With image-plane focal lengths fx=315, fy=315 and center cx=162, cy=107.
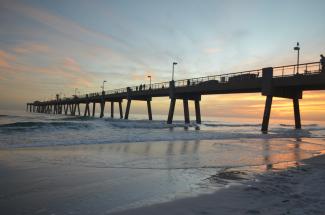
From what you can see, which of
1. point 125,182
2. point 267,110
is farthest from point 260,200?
point 267,110

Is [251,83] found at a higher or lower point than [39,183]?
higher

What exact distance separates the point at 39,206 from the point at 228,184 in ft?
14.1

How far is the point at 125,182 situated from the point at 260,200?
10.7ft

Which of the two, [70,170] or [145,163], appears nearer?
[70,170]

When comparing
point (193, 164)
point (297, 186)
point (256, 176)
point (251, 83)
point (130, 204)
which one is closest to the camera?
point (130, 204)

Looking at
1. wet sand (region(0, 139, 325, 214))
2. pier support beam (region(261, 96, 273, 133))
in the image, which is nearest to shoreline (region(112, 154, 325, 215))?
wet sand (region(0, 139, 325, 214))

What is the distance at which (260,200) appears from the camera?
602 cm

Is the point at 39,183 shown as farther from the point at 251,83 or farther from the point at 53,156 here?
the point at 251,83

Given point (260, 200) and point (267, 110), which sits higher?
point (267, 110)

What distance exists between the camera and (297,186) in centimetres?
727

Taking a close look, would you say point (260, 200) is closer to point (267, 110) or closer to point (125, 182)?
point (125, 182)

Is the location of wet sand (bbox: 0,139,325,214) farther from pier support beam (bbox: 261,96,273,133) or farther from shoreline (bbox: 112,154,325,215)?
pier support beam (bbox: 261,96,273,133)

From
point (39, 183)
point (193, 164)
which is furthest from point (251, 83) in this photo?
point (39, 183)

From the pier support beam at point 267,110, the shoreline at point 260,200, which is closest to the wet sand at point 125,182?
the shoreline at point 260,200
